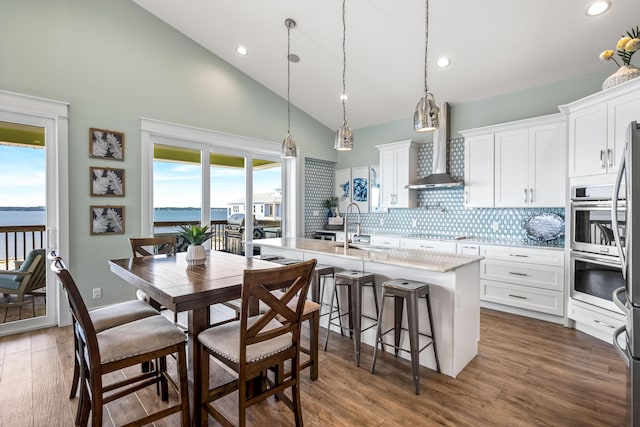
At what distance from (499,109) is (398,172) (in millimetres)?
1729

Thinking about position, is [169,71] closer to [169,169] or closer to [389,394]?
[169,169]

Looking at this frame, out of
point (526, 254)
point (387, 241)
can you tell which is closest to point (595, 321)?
point (526, 254)

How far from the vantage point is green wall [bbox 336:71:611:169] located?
3787 mm

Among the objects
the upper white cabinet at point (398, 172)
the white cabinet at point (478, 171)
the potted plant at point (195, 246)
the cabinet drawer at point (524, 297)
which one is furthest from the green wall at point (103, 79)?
Answer: the cabinet drawer at point (524, 297)

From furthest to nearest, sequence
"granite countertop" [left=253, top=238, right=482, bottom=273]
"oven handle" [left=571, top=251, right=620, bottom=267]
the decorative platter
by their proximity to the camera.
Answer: the decorative platter < "oven handle" [left=571, top=251, right=620, bottom=267] < "granite countertop" [left=253, top=238, right=482, bottom=273]

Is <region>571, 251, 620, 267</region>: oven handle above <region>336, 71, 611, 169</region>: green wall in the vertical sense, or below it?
below

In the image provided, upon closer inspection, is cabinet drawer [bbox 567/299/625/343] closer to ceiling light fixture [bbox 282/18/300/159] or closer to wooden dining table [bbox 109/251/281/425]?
wooden dining table [bbox 109/251/281/425]

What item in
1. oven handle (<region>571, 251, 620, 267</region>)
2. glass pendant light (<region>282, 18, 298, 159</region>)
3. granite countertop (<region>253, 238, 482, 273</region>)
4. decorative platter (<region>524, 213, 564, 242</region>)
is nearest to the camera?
granite countertop (<region>253, 238, 482, 273</region>)

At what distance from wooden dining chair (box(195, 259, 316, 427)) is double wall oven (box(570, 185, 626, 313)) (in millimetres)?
2992

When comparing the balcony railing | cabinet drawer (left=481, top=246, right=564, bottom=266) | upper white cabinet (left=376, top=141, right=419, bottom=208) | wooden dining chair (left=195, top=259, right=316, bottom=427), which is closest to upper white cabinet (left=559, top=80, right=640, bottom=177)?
cabinet drawer (left=481, top=246, right=564, bottom=266)

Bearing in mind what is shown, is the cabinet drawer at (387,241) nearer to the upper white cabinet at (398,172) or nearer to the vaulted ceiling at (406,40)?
the upper white cabinet at (398,172)

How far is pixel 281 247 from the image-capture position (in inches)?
142

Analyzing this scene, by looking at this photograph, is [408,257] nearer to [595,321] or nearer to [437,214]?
[595,321]

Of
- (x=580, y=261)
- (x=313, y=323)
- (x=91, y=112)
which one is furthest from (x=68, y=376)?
(x=580, y=261)
